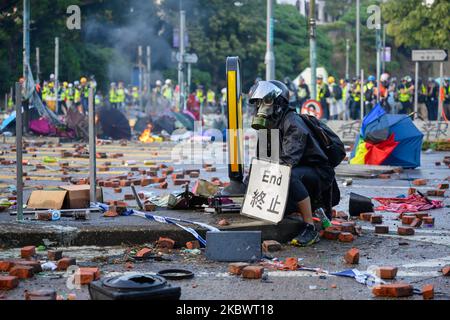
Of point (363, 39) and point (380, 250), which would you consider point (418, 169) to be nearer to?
point (380, 250)

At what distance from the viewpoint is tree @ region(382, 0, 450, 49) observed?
46.5 m

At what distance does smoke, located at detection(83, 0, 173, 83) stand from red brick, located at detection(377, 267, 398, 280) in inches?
2191

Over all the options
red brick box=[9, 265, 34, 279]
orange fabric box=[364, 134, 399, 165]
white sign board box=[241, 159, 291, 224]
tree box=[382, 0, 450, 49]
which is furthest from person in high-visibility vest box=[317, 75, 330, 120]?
red brick box=[9, 265, 34, 279]

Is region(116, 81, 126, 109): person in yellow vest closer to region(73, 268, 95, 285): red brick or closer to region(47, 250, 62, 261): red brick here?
region(47, 250, 62, 261): red brick

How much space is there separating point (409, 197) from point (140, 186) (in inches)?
166

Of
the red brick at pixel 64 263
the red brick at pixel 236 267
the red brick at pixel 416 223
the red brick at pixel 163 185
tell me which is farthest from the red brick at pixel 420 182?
the red brick at pixel 64 263

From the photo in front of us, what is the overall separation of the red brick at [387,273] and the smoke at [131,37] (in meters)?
55.7

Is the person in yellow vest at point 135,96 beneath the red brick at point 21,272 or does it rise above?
above

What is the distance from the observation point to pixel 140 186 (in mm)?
14125

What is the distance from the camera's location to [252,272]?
22.8 ft

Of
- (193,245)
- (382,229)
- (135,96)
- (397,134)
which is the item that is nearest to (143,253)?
(193,245)

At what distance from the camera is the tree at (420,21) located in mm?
46469

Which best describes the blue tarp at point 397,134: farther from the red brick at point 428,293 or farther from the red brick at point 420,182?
the red brick at point 428,293

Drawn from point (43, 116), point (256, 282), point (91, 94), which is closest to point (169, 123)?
point (43, 116)
